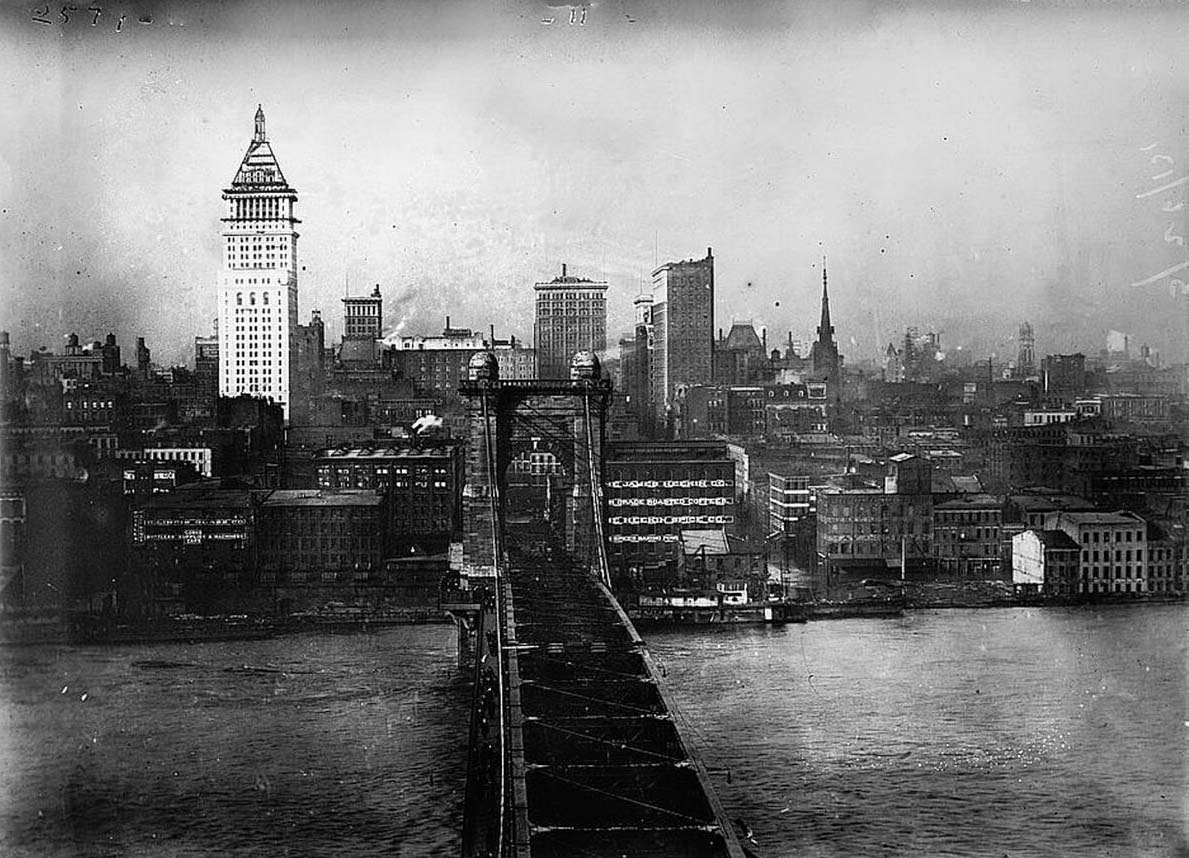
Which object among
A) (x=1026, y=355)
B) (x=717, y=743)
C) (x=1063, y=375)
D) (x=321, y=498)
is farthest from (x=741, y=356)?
(x=717, y=743)

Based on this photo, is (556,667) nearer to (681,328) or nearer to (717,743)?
(717,743)

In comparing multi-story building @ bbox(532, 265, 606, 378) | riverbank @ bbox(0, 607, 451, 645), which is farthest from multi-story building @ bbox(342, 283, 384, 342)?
riverbank @ bbox(0, 607, 451, 645)

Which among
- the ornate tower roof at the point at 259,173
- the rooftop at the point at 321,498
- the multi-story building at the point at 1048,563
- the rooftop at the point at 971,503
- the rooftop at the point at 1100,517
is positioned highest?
the ornate tower roof at the point at 259,173

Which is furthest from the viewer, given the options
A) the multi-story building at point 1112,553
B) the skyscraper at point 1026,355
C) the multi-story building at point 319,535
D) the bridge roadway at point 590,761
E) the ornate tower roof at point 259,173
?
the multi-story building at point 1112,553

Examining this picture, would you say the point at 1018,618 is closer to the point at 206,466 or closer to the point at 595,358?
the point at 595,358

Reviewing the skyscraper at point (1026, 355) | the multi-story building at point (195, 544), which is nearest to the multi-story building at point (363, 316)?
the multi-story building at point (195, 544)

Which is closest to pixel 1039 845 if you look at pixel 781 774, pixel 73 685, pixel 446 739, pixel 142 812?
pixel 781 774

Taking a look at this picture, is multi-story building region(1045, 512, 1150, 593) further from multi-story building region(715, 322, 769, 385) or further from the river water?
multi-story building region(715, 322, 769, 385)

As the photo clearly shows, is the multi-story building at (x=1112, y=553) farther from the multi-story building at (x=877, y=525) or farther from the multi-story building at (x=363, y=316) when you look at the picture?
the multi-story building at (x=363, y=316)
